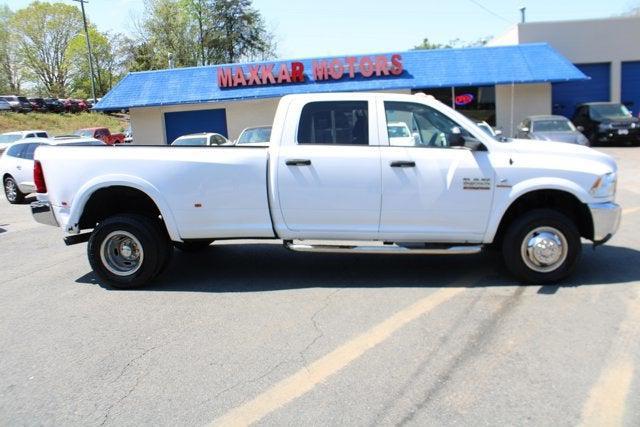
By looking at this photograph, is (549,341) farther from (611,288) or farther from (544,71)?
(544,71)

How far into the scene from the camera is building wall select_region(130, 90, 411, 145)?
2686 cm

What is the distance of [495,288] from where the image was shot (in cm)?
561

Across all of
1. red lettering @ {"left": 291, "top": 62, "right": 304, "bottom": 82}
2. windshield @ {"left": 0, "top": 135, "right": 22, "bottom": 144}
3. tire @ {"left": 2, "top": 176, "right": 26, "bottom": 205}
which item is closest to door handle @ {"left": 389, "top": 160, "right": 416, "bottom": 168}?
tire @ {"left": 2, "top": 176, "right": 26, "bottom": 205}

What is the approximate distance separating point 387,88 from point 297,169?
19856 mm

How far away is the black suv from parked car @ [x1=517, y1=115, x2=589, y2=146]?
439 cm

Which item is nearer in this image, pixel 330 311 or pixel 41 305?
pixel 330 311

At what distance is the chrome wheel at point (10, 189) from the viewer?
15.2m

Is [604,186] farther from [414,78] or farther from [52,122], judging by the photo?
[52,122]

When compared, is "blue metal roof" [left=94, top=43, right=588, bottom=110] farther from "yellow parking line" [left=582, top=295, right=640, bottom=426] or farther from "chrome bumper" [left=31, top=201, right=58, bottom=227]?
"yellow parking line" [left=582, top=295, right=640, bottom=426]

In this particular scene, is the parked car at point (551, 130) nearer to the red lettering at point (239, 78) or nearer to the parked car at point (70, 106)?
the red lettering at point (239, 78)

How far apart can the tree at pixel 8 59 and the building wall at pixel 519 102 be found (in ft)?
226

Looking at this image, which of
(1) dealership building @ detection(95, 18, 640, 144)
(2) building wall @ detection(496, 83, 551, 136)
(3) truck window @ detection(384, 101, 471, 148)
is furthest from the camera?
(2) building wall @ detection(496, 83, 551, 136)

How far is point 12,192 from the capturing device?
15.3 metres

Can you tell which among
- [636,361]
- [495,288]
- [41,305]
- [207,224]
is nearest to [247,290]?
[207,224]
